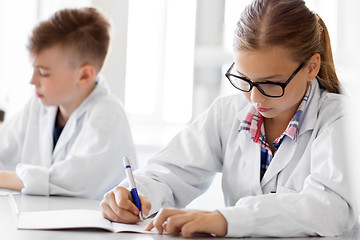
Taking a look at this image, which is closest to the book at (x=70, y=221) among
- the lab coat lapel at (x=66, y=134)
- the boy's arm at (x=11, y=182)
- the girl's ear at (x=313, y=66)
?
the boy's arm at (x=11, y=182)

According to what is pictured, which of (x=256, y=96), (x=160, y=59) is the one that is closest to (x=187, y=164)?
(x=256, y=96)

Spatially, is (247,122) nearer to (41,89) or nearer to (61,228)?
(61,228)

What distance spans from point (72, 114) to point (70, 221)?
0.80 metres

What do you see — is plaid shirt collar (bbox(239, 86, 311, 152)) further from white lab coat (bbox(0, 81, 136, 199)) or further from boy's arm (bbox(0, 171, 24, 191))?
boy's arm (bbox(0, 171, 24, 191))

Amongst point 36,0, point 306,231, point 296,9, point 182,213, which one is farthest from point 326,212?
point 36,0

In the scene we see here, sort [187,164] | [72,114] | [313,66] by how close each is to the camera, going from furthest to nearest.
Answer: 1. [72,114]
2. [187,164]
3. [313,66]

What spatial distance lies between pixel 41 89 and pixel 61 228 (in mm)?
911

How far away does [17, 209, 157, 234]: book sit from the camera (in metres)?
0.94

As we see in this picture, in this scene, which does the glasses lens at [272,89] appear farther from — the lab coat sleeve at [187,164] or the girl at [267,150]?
the lab coat sleeve at [187,164]

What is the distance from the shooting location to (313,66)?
1.17 metres

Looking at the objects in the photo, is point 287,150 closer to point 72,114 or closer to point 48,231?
point 48,231

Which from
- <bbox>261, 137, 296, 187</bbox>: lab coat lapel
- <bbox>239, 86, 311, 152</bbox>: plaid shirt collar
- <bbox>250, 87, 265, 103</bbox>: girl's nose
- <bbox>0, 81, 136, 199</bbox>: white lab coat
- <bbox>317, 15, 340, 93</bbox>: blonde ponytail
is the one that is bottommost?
<bbox>0, 81, 136, 199</bbox>: white lab coat

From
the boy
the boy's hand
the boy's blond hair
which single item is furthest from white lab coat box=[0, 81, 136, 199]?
the boy's hand

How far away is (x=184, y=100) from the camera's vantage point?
8.54ft
